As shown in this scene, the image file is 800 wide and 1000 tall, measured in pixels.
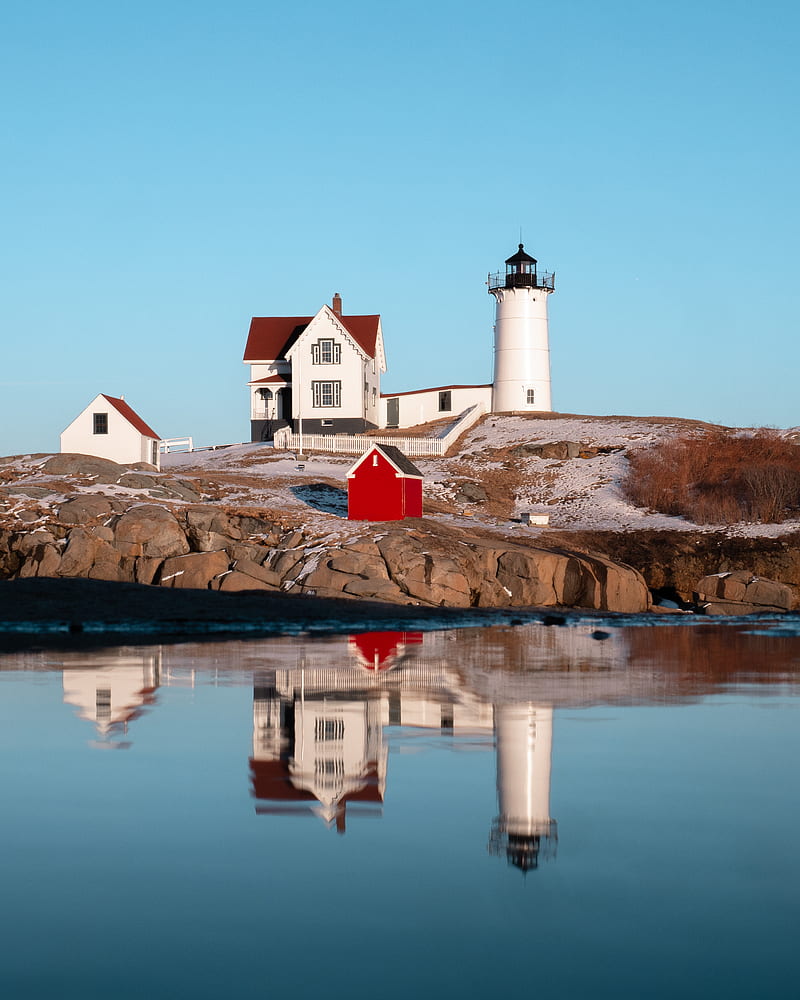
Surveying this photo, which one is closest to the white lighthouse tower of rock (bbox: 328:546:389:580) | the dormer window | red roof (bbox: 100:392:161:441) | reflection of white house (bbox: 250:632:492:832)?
the dormer window

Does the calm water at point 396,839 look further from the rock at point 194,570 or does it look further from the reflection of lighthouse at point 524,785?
the rock at point 194,570

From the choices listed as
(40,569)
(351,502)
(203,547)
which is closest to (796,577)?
(351,502)

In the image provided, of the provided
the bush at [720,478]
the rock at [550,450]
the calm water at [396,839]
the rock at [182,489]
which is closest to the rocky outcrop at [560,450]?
the rock at [550,450]

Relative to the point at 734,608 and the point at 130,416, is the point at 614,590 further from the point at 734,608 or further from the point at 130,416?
the point at 130,416

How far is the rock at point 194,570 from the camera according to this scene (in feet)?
110

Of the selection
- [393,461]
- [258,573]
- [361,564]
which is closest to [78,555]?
[258,573]

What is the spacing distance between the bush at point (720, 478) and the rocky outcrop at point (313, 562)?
12.0 m

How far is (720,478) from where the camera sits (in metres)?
51.0

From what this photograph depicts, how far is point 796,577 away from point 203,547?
1994 cm

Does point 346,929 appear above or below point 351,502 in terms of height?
below

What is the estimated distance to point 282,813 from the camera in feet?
29.4

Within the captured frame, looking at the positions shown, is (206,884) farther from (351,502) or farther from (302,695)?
(351,502)

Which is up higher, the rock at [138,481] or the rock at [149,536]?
the rock at [138,481]

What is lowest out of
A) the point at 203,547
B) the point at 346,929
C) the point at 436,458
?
the point at 346,929
